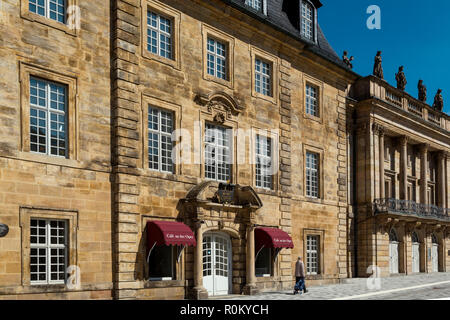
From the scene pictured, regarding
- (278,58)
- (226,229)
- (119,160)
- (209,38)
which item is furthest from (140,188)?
(278,58)

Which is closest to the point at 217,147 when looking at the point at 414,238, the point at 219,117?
the point at 219,117

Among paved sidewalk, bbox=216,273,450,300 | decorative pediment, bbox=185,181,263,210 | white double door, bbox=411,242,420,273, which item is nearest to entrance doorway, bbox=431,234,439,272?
white double door, bbox=411,242,420,273

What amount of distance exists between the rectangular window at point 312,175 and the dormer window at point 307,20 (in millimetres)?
6412

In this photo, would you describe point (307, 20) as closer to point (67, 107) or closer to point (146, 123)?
point (146, 123)

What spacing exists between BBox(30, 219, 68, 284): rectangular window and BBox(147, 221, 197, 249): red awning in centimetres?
326

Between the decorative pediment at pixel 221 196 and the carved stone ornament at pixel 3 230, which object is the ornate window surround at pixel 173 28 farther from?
the carved stone ornament at pixel 3 230

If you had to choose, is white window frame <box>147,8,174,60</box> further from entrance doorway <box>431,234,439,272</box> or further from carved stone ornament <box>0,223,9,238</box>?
entrance doorway <box>431,234,439,272</box>

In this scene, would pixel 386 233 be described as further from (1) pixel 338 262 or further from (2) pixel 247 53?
(2) pixel 247 53

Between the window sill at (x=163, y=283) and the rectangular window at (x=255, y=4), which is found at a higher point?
the rectangular window at (x=255, y=4)

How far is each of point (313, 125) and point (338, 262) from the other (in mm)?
7517

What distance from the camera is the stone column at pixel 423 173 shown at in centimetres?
4128

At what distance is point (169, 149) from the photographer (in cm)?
2059

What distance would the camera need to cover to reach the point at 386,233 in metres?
34.8

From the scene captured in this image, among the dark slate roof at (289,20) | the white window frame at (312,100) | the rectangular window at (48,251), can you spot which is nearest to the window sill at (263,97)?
the dark slate roof at (289,20)
